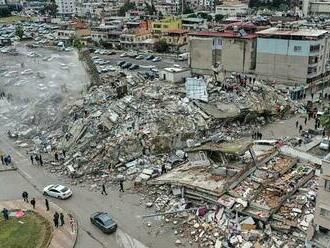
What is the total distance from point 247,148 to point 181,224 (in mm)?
7839

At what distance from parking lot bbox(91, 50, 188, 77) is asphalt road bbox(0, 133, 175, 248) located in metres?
38.1

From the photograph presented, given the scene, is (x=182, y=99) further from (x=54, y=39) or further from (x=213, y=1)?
(x=213, y=1)

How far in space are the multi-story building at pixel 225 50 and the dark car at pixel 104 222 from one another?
37.3 m

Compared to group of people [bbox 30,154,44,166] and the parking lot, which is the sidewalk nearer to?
group of people [bbox 30,154,44,166]

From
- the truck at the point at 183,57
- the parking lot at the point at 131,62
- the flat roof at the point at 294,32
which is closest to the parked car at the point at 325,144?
the flat roof at the point at 294,32

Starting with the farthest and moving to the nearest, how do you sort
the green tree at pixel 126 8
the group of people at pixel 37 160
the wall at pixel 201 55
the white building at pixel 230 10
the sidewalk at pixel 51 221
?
the green tree at pixel 126 8
the white building at pixel 230 10
the wall at pixel 201 55
the group of people at pixel 37 160
the sidewalk at pixel 51 221

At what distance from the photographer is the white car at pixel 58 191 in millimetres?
29938

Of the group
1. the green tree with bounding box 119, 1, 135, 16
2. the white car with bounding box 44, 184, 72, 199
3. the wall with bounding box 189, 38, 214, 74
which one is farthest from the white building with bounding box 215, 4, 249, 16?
the white car with bounding box 44, 184, 72, 199

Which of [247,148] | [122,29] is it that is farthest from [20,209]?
[122,29]

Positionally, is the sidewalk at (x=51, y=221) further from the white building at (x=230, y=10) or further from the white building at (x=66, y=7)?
the white building at (x=66, y=7)

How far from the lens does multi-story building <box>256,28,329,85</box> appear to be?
5288 cm

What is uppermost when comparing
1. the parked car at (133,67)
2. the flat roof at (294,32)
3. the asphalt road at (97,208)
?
the flat roof at (294,32)

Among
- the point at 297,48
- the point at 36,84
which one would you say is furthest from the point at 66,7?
the point at 297,48

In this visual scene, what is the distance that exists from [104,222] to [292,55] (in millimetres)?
37569
